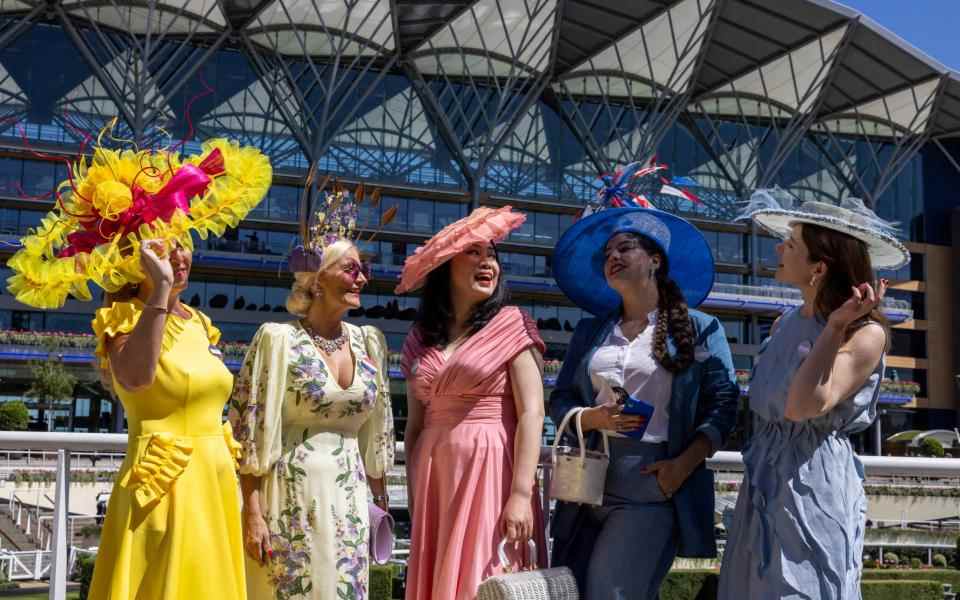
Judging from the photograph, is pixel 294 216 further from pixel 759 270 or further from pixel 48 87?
pixel 759 270

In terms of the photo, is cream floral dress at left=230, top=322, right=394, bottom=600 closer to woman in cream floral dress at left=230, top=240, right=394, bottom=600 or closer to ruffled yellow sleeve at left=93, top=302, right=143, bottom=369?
woman in cream floral dress at left=230, top=240, right=394, bottom=600

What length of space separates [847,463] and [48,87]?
152 ft

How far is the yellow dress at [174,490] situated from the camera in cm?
332

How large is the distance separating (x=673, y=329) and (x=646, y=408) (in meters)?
0.33

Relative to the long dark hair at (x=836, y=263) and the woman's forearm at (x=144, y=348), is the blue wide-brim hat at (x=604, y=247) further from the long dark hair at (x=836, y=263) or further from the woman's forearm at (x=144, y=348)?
the woman's forearm at (x=144, y=348)

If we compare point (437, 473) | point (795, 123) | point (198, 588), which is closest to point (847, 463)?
point (437, 473)

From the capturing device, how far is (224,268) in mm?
46750

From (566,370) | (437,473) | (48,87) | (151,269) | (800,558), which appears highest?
(48,87)

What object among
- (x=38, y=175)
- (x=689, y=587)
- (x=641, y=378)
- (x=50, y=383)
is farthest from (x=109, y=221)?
(x=38, y=175)

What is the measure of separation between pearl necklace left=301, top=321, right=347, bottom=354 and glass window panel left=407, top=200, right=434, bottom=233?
45.3 metres

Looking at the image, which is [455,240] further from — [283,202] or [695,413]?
[283,202]

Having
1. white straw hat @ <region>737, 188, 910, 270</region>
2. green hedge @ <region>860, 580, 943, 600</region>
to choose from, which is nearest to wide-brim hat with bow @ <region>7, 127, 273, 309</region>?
white straw hat @ <region>737, 188, 910, 270</region>

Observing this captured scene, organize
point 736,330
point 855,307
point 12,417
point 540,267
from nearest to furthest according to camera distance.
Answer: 1. point 855,307
2. point 12,417
3. point 540,267
4. point 736,330

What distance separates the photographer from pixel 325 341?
3961 mm
